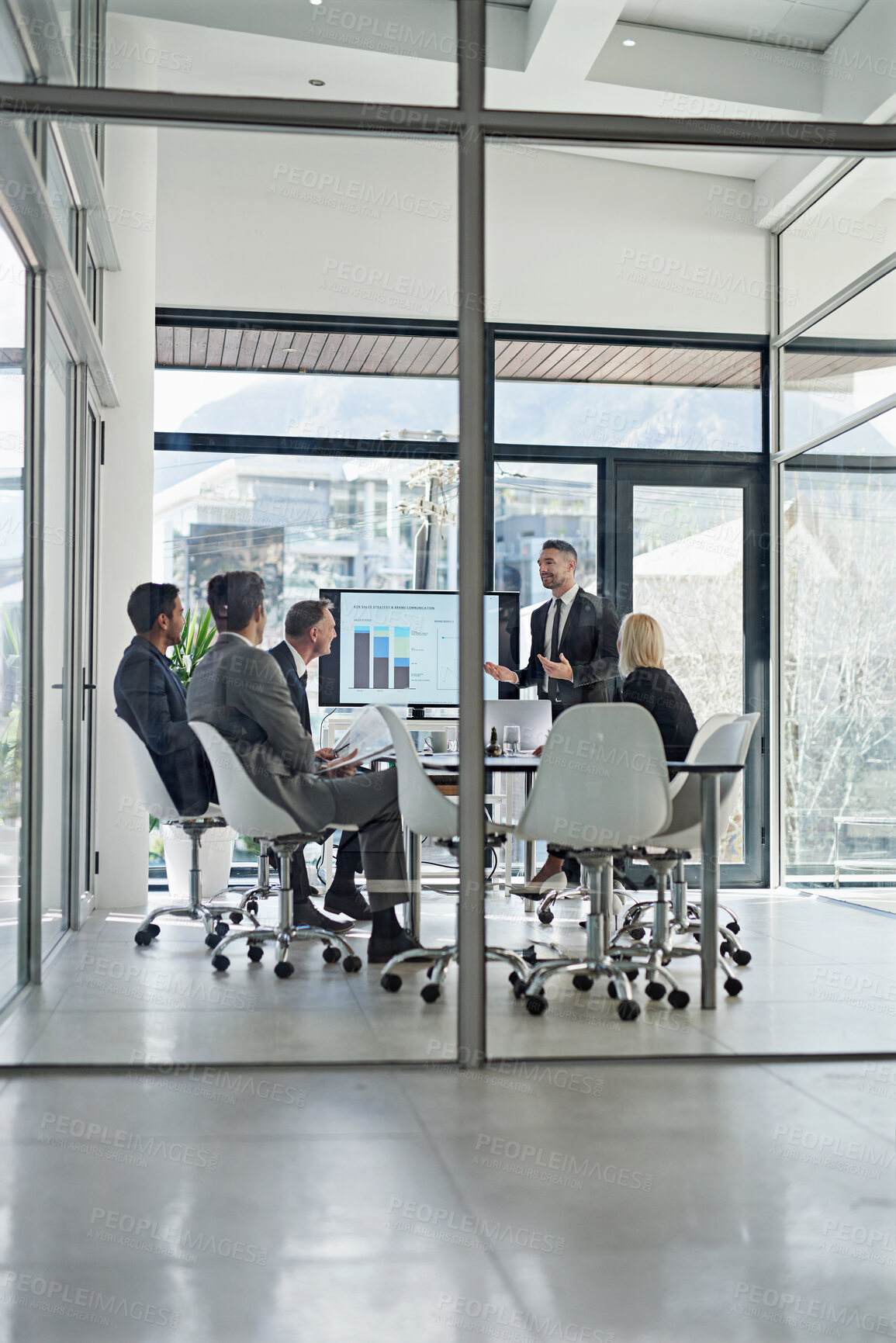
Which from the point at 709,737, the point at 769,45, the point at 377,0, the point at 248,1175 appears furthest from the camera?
the point at 709,737

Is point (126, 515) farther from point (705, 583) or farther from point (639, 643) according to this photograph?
point (705, 583)

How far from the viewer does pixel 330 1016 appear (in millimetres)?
3629

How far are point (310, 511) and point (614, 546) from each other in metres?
1.21

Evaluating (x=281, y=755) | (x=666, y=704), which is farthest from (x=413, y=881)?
(x=666, y=704)

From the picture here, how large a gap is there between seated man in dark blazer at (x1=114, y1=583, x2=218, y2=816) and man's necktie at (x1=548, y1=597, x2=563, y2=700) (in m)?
1.14

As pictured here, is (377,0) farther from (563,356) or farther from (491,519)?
(491,519)

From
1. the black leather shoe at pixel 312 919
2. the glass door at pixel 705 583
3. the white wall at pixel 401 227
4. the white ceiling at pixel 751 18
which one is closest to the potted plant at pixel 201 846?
the black leather shoe at pixel 312 919

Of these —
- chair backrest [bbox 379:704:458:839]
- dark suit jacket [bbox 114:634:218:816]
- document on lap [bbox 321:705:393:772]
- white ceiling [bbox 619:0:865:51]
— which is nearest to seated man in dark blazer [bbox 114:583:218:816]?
dark suit jacket [bbox 114:634:218:816]

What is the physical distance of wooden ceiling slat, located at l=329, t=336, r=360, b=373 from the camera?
3.86m

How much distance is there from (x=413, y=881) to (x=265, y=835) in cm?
48

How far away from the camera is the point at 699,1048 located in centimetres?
362

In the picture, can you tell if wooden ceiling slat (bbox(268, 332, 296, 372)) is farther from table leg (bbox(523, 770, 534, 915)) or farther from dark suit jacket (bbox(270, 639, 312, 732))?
table leg (bbox(523, 770, 534, 915))

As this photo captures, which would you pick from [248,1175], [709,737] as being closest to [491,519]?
[709,737]

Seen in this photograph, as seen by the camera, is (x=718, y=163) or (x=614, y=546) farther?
(x=614, y=546)
